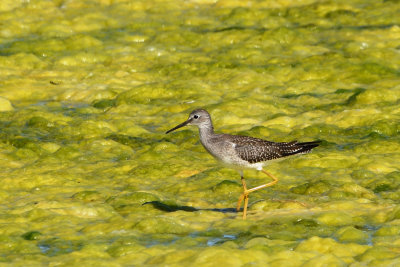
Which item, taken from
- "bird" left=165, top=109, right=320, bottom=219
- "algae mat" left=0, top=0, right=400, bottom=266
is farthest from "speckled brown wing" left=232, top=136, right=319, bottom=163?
"algae mat" left=0, top=0, right=400, bottom=266

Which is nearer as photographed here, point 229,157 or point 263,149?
point 229,157

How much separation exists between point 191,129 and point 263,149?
11.0ft

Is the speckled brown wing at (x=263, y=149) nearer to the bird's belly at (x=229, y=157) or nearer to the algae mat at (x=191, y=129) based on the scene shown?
the bird's belly at (x=229, y=157)

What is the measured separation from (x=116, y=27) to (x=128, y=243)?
34.2 ft

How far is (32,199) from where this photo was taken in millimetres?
10234

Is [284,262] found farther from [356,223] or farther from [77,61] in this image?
[77,61]

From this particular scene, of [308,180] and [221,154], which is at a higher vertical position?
[221,154]

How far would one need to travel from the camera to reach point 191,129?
1327 cm

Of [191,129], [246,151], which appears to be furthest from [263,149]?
[191,129]

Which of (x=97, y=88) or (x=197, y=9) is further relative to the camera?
(x=197, y=9)

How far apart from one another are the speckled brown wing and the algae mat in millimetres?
582

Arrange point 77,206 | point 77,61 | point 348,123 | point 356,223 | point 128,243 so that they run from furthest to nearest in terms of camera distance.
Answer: point 77,61 < point 348,123 < point 77,206 < point 356,223 < point 128,243

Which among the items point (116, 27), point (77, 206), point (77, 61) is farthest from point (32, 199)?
point (116, 27)

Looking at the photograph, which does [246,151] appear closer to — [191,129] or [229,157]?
[229,157]
